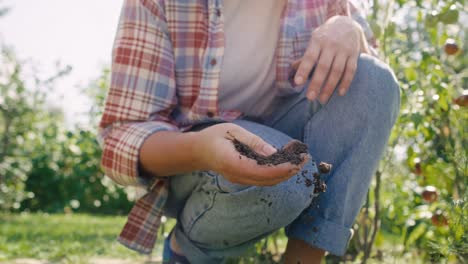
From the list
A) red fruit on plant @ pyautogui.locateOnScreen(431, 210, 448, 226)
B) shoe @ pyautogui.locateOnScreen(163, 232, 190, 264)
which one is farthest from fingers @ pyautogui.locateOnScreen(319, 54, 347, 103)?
red fruit on plant @ pyautogui.locateOnScreen(431, 210, 448, 226)

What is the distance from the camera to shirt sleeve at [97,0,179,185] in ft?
4.98

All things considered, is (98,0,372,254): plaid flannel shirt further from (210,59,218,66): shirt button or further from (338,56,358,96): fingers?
(338,56,358,96): fingers

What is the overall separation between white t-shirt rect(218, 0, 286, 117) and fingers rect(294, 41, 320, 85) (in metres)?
0.32

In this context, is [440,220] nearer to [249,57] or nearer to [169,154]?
[249,57]

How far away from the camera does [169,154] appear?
52.9 inches

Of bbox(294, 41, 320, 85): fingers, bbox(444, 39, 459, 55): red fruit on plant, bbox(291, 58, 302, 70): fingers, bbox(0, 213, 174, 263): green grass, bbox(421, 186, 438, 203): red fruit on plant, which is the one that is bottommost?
bbox(0, 213, 174, 263): green grass

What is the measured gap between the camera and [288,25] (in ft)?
5.41

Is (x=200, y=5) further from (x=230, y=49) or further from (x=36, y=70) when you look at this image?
(x=36, y=70)

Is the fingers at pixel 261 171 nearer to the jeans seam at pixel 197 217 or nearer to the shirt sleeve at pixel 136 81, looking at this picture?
the jeans seam at pixel 197 217

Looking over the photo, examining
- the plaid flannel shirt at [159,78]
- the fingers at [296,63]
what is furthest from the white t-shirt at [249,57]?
the fingers at [296,63]

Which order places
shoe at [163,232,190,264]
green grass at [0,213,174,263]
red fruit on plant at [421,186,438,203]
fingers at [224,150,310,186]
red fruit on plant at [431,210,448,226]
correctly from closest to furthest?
fingers at [224,150,310,186] < shoe at [163,232,190,264] < red fruit on plant at [431,210,448,226] < red fruit on plant at [421,186,438,203] < green grass at [0,213,174,263]

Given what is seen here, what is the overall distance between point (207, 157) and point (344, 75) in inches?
16.8

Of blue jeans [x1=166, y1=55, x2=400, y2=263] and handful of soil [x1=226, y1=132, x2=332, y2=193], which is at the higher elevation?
handful of soil [x1=226, y1=132, x2=332, y2=193]

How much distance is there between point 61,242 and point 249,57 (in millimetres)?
1864
